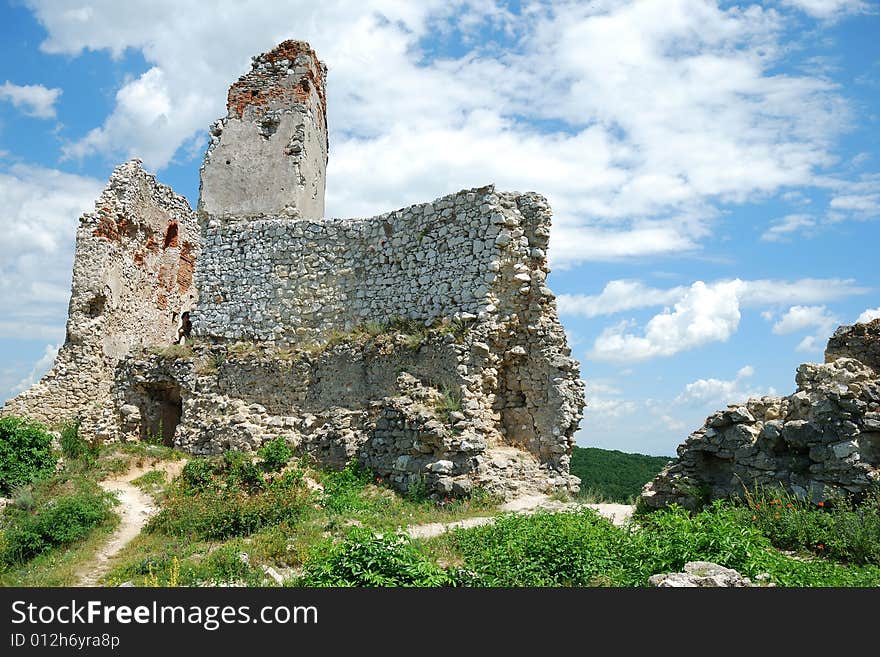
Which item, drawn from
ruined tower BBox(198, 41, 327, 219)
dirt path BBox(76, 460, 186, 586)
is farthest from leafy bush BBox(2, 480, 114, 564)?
ruined tower BBox(198, 41, 327, 219)

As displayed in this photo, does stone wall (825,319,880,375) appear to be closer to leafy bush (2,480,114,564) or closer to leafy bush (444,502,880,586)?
leafy bush (444,502,880,586)

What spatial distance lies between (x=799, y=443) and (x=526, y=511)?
12.6 feet

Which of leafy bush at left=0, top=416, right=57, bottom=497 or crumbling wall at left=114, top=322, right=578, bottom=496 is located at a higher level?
crumbling wall at left=114, top=322, right=578, bottom=496

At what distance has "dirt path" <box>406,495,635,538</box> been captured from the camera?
9161 millimetres

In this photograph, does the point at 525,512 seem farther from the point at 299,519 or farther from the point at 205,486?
the point at 205,486

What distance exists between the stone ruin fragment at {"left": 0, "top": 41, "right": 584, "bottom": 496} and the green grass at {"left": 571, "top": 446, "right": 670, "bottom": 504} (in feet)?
13.7

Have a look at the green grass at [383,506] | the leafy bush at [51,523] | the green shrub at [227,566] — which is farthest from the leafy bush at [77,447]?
the green shrub at [227,566]

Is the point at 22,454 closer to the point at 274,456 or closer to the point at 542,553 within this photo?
the point at 274,456

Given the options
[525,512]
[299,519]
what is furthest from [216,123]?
[525,512]

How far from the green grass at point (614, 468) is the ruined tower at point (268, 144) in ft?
28.9

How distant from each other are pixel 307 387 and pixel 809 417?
8.83 metres

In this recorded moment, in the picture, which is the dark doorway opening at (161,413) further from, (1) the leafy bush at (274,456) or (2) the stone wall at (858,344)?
(2) the stone wall at (858,344)

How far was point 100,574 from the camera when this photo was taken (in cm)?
852

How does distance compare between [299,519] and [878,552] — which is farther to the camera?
[299,519]
